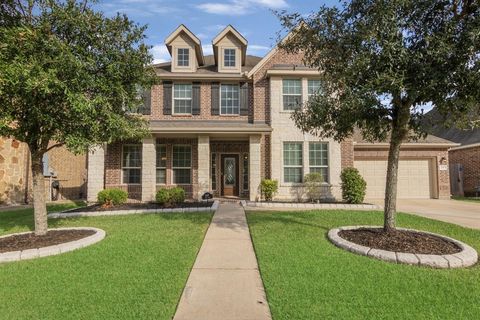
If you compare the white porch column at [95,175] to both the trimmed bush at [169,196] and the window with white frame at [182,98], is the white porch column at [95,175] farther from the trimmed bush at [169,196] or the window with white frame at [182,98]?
the window with white frame at [182,98]

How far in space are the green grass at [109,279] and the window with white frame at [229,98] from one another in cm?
865

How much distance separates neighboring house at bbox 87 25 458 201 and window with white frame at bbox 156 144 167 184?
46 mm

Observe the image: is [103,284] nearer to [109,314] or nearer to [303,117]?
[109,314]

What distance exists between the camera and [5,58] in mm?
5645

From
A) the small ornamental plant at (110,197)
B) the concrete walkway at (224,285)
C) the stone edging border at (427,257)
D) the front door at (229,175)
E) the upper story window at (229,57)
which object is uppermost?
the upper story window at (229,57)

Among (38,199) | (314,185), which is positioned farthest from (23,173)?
(314,185)

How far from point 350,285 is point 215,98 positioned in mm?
12112

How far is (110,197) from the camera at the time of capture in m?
12.1

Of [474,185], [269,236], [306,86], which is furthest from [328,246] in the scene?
[474,185]

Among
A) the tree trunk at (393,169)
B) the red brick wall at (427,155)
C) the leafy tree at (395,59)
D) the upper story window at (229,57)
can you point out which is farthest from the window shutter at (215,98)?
the tree trunk at (393,169)

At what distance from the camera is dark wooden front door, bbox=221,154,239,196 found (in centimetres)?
1585

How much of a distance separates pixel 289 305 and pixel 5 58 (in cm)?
603

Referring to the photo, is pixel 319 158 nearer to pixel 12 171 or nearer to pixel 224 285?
pixel 224 285

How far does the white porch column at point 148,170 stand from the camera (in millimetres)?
13969
